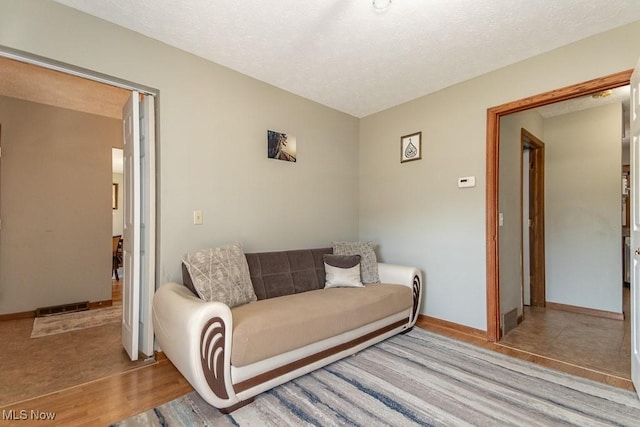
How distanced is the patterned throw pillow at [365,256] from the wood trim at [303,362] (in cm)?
49

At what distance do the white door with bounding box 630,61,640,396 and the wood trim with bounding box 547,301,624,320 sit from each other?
73.4 inches

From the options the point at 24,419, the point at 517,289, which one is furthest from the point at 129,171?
the point at 517,289

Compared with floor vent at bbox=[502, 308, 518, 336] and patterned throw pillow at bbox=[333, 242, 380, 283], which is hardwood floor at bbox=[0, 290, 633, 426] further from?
patterned throw pillow at bbox=[333, 242, 380, 283]

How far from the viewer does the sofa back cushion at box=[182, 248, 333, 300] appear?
2.57 metres

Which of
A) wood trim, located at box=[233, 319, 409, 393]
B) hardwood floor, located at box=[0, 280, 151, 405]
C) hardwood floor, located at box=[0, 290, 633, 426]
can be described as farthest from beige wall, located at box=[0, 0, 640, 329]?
wood trim, located at box=[233, 319, 409, 393]

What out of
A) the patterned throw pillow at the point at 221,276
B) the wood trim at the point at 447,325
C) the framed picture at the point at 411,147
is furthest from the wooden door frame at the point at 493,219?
the patterned throw pillow at the point at 221,276

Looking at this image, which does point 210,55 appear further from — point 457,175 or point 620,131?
point 620,131

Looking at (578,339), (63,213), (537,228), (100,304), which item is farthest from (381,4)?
(100,304)

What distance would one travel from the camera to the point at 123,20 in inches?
83.1

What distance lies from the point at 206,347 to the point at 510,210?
10.3ft

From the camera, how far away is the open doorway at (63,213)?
8.20 feet

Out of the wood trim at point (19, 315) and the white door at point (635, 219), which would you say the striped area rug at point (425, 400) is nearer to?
the white door at point (635, 219)

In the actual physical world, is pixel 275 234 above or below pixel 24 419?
above

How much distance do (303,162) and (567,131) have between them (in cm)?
341
